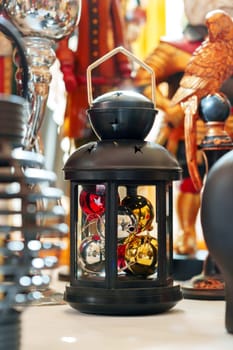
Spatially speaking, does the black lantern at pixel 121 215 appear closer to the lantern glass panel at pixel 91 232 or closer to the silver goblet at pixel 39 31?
the lantern glass panel at pixel 91 232

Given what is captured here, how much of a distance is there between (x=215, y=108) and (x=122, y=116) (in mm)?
213

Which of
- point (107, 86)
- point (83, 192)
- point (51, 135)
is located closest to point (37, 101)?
point (83, 192)

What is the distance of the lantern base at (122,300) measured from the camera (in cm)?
94

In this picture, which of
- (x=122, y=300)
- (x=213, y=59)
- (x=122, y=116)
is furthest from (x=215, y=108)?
(x=122, y=300)

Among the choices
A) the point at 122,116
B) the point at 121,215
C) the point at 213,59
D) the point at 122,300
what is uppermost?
the point at 213,59

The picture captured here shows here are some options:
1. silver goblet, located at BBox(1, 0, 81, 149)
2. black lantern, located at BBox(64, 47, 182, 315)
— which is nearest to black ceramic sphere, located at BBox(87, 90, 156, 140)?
black lantern, located at BBox(64, 47, 182, 315)

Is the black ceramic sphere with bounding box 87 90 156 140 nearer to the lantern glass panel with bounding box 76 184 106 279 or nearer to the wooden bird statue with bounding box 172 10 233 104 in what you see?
the lantern glass panel with bounding box 76 184 106 279

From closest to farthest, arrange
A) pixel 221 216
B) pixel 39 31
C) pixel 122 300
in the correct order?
pixel 221 216
pixel 122 300
pixel 39 31

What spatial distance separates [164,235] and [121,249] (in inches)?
2.2

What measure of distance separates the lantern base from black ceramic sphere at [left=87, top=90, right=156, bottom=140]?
0.19 m

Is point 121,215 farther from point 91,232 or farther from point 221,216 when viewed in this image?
point 221,216

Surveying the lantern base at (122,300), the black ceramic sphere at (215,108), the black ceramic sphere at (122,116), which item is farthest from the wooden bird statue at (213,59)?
the lantern base at (122,300)

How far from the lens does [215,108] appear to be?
1.13 m

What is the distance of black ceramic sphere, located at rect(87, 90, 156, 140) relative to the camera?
3.16 feet
